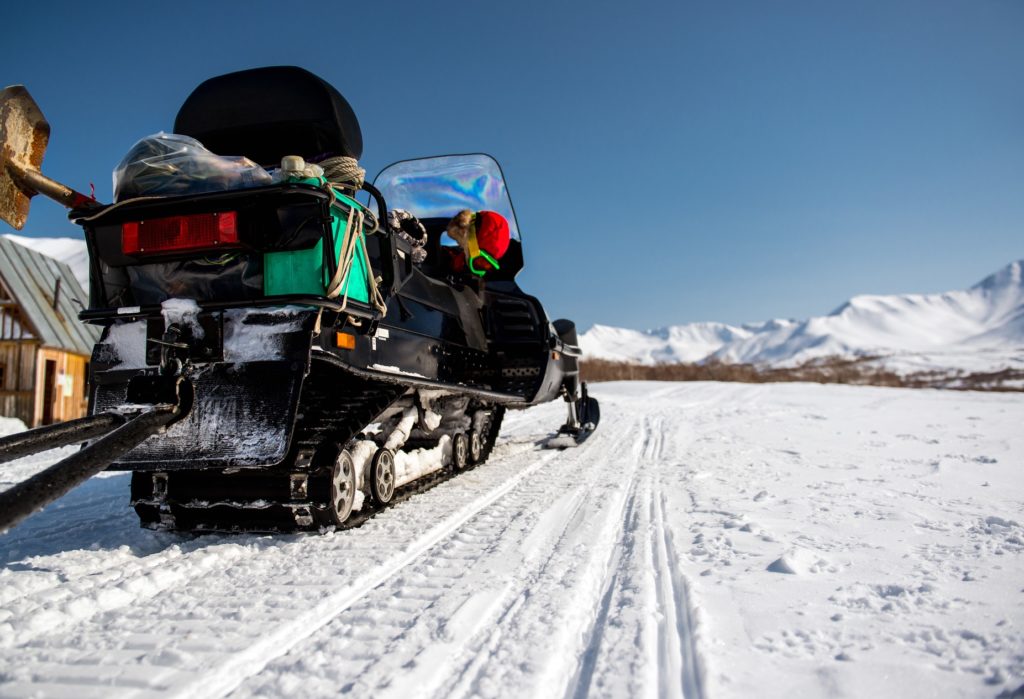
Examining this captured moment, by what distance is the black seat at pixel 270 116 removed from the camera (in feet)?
12.2

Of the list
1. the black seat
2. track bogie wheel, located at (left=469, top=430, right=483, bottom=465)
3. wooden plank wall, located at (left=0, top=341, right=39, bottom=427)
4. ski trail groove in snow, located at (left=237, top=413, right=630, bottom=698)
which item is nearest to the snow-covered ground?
ski trail groove in snow, located at (left=237, top=413, right=630, bottom=698)

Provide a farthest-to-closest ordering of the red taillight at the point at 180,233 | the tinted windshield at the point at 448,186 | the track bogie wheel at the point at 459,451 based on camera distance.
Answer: the tinted windshield at the point at 448,186 < the track bogie wheel at the point at 459,451 < the red taillight at the point at 180,233

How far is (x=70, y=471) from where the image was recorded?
1.85 metres

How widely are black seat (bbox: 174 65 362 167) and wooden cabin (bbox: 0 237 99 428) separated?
1195 centimetres

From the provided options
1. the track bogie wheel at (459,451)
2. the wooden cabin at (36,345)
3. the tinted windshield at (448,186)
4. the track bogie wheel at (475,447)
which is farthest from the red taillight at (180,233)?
the wooden cabin at (36,345)

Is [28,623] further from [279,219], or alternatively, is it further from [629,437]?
[629,437]

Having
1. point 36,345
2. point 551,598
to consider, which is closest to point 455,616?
point 551,598

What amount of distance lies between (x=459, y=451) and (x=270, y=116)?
9.63 feet

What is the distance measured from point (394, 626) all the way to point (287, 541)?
4.42ft

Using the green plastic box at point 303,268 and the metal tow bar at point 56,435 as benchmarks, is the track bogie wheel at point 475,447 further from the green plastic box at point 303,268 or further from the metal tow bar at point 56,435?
the metal tow bar at point 56,435

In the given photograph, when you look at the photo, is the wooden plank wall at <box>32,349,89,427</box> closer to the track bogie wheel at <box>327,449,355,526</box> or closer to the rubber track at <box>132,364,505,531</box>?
the rubber track at <box>132,364,505,531</box>

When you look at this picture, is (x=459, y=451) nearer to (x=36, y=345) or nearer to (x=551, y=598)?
(x=551, y=598)

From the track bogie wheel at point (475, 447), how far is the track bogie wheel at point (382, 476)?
175cm

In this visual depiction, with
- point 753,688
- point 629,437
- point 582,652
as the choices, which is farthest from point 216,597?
point 629,437
